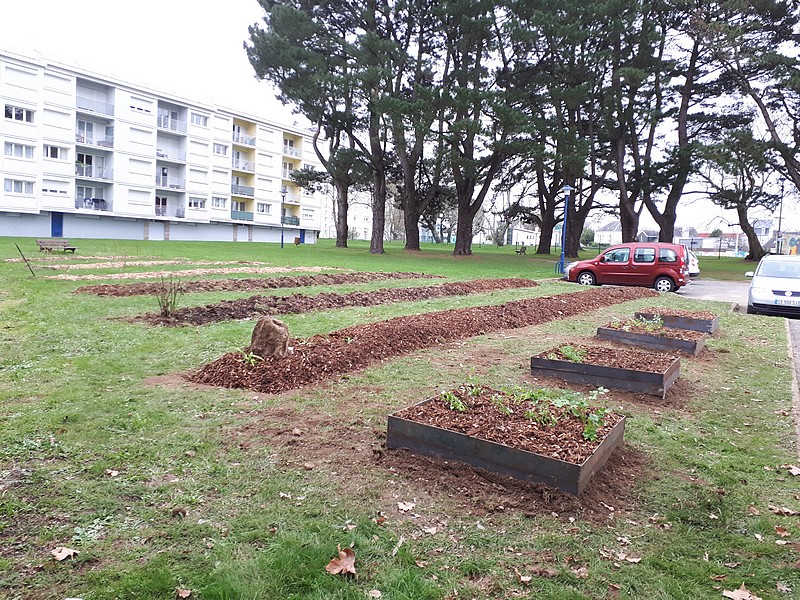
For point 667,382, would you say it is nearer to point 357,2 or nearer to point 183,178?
point 357,2

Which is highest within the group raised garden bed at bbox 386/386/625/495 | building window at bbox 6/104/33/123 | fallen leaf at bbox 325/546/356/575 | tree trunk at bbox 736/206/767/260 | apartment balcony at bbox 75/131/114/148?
building window at bbox 6/104/33/123

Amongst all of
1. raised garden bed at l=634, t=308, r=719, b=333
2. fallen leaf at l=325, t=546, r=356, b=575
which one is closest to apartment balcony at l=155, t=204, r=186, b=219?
raised garden bed at l=634, t=308, r=719, b=333

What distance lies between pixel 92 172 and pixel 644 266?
49.9 metres

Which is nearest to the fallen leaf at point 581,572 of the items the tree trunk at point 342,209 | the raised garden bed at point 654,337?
the raised garden bed at point 654,337

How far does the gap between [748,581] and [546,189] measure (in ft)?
154

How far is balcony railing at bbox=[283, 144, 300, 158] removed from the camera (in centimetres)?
A: 7216

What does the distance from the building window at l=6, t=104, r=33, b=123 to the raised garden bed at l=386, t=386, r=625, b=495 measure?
55.1 metres

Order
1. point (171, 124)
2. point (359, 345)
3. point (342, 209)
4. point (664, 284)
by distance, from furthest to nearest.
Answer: point (171, 124) → point (342, 209) → point (664, 284) → point (359, 345)

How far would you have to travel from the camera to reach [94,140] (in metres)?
52.5

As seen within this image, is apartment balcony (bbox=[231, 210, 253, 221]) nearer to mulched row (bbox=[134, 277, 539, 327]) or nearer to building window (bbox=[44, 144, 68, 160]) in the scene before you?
building window (bbox=[44, 144, 68, 160])

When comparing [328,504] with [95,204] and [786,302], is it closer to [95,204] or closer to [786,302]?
[786,302]

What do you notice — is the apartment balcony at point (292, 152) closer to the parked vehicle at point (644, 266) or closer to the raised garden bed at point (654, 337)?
the parked vehicle at point (644, 266)

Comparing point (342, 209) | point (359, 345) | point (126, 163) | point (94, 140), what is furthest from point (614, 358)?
point (126, 163)

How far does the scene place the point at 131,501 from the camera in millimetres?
3385
